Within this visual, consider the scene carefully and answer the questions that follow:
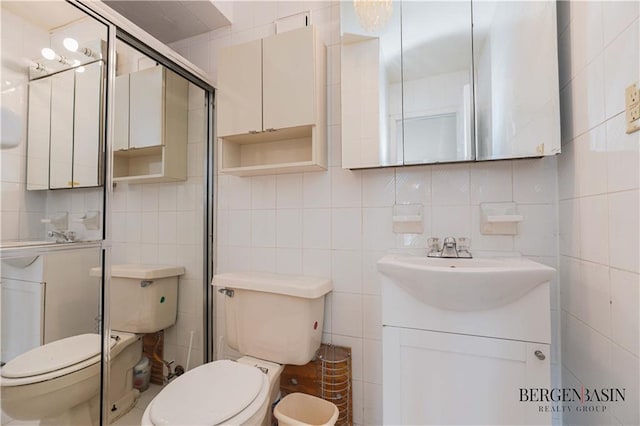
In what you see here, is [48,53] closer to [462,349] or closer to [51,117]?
[51,117]

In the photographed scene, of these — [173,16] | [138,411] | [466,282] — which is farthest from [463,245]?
[173,16]

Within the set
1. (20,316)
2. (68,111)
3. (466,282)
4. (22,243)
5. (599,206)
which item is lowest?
(20,316)

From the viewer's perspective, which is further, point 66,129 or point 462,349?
point 66,129

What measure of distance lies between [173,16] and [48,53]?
2.38ft

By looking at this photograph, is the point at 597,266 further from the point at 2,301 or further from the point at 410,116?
the point at 2,301

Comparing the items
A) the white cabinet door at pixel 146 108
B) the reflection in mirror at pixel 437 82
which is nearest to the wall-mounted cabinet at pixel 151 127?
the white cabinet door at pixel 146 108

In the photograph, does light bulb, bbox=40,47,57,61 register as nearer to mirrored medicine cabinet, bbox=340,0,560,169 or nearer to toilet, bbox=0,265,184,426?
toilet, bbox=0,265,184,426

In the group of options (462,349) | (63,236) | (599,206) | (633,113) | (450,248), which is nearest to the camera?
(633,113)

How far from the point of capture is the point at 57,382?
108 centimetres

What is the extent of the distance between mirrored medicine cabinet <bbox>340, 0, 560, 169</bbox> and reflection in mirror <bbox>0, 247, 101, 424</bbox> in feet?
3.85

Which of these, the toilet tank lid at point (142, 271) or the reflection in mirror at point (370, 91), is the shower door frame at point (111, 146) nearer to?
the toilet tank lid at point (142, 271)

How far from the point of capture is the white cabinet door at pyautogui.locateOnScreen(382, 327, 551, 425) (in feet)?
2.99

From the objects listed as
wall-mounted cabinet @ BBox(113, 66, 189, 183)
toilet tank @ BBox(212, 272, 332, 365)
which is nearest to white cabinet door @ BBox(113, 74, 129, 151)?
wall-mounted cabinet @ BBox(113, 66, 189, 183)

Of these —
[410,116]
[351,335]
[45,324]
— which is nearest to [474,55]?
[410,116]
